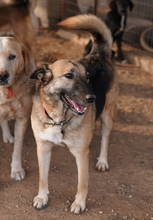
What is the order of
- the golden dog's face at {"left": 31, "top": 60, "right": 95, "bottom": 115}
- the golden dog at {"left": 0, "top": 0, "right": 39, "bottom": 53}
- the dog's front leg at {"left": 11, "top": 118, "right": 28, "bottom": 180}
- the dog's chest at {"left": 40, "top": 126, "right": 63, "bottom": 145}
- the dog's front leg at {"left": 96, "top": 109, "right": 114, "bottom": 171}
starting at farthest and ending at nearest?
1. the golden dog at {"left": 0, "top": 0, "right": 39, "bottom": 53}
2. the dog's front leg at {"left": 96, "top": 109, "right": 114, "bottom": 171}
3. the dog's front leg at {"left": 11, "top": 118, "right": 28, "bottom": 180}
4. the dog's chest at {"left": 40, "top": 126, "right": 63, "bottom": 145}
5. the golden dog's face at {"left": 31, "top": 60, "right": 95, "bottom": 115}

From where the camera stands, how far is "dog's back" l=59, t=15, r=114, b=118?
333 centimetres

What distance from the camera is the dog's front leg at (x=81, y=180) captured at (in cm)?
299

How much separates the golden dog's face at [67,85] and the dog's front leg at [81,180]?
46 centimetres

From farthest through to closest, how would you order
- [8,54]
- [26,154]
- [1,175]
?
1. [26,154]
2. [1,175]
3. [8,54]

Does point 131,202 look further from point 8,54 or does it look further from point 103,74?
point 8,54

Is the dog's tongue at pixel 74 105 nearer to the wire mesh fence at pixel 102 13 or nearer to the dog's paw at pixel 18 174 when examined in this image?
the dog's paw at pixel 18 174

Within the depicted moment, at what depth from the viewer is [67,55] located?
685 centimetres

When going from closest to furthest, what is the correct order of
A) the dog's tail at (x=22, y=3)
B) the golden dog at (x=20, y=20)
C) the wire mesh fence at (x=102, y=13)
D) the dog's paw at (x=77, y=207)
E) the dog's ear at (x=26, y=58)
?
1. the dog's paw at (x=77, y=207)
2. the dog's ear at (x=26, y=58)
3. the golden dog at (x=20, y=20)
4. the dog's tail at (x=22, y=3)
5. the wire mesh fence at (x=102, y=13)

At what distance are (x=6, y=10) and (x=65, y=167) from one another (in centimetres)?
291

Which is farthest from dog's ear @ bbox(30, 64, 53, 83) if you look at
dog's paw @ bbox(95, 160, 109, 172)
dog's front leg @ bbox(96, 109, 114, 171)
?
dog's paw @ bbox(95, 160, 109, 172)

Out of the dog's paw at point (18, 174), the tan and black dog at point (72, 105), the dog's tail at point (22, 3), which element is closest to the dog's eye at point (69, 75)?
the tan and black dog at point (72, 105)

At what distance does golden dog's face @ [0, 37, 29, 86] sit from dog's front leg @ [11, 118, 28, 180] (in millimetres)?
603

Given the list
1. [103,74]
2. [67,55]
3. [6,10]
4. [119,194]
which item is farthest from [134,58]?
[119,194]

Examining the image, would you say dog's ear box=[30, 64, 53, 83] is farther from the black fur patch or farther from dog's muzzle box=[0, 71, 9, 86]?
the black fur patch
